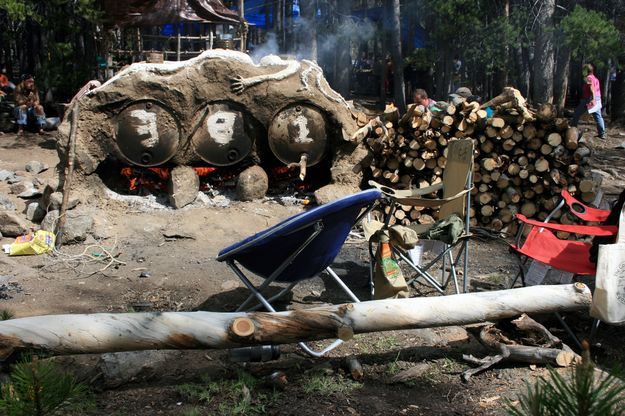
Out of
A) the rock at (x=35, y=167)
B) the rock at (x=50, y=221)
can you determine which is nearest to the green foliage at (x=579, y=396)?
the rock at (x=50, y=221)

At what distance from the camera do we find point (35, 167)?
34.5ft

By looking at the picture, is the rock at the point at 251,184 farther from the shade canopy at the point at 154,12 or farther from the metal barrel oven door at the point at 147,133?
the shade canopy at the point at 154,12

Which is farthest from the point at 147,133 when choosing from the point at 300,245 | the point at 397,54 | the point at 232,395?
the point at 397,54

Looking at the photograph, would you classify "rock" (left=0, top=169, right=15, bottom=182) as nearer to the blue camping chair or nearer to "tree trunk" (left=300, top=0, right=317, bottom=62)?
the blue camping chair

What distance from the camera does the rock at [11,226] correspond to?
22.6 ft

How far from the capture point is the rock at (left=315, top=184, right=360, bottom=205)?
7.60 metres

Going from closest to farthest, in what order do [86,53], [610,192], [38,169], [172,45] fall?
[610,192] → [38,169] → [86,53] → [172,45]

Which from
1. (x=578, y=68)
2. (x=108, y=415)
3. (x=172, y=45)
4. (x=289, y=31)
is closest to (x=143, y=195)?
(x=108, y=415)

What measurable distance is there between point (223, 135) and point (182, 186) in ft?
2.61

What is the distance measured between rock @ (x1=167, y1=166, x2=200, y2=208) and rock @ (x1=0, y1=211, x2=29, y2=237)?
64.7 inches

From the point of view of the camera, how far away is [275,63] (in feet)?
26.2

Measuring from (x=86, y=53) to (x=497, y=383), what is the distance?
13.8 m

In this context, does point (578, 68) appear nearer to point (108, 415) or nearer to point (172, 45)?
point (172, 45)

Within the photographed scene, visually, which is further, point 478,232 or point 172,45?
point 172,45
